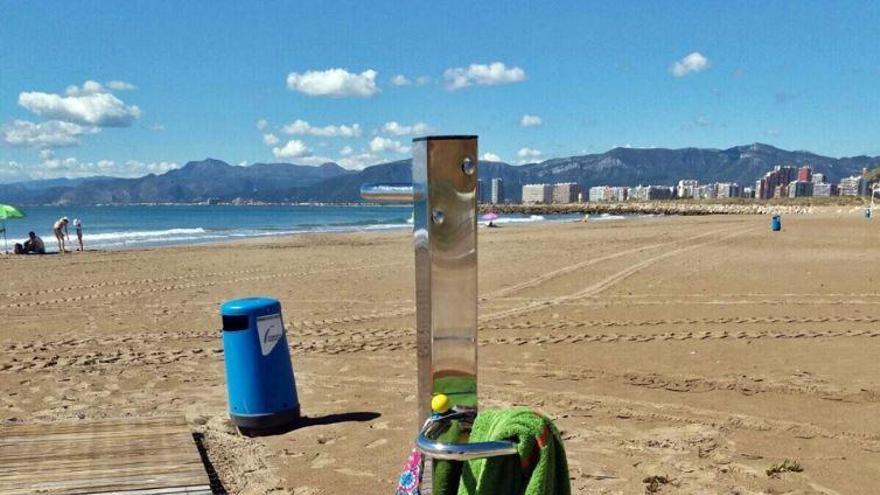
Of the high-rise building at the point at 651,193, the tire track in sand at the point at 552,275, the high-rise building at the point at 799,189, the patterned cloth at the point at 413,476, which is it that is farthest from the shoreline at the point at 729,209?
the high-rise building at the point at 799,189

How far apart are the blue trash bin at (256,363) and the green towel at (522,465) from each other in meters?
3.48

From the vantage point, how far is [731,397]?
5.71 meters

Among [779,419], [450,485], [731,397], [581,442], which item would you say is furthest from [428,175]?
[731,397]

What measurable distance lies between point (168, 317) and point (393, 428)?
6576 mm

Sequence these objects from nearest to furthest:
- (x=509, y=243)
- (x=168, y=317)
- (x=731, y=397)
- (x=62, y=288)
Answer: (x=731, y=397)
(x=168, y=317)
(x=62, y=288)
(x=509, y=243)

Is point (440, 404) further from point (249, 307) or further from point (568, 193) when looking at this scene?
point (568, 193)

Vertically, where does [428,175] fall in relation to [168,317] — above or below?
above

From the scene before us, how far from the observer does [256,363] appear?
15.9 feet

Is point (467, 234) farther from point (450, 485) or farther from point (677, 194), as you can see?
point (677, 194)

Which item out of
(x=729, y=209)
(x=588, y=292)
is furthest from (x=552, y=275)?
(x=729, y=209)

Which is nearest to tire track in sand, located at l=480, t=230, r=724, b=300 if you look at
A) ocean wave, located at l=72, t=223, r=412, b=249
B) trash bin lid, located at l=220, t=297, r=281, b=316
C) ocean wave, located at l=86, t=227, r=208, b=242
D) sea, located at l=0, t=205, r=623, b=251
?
sea, located at l=0, t=205, r=623, b=251

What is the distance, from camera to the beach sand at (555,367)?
436 centimetres

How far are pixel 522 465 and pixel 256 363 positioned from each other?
12.0 feet

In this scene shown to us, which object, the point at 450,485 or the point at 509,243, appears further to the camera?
the point at 509,243
